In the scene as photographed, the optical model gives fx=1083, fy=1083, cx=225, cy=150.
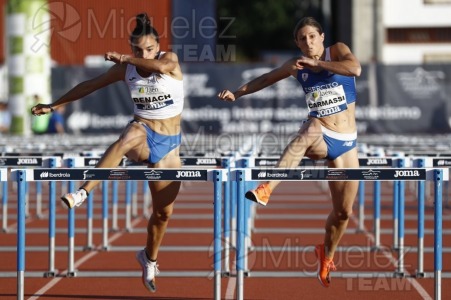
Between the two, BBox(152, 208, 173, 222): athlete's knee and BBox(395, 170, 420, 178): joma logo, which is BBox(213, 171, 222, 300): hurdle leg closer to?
BBox(152, 208, 173, 222): athlete's knee

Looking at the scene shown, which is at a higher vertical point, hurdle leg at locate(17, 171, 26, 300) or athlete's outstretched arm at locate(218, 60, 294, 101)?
athlete's outstretched arm at locate(218, 60, 294, 101)

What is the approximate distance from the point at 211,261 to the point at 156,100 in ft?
11.3

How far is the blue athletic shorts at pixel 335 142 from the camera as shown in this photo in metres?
8.69

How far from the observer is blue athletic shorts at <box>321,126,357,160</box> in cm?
869

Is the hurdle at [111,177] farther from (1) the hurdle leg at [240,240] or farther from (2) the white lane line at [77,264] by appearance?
(2) the white lane line at [77,264]

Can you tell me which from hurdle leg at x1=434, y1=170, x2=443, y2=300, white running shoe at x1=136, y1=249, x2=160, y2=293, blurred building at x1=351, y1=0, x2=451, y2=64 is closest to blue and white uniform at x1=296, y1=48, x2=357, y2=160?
hurdle leg at x1=434, y1=170, x2=443, y2=300

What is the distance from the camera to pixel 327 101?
28.7 feet

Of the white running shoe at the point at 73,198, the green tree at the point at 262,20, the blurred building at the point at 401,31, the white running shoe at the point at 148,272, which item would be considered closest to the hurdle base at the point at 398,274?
the white running shoe at the point at 148,272

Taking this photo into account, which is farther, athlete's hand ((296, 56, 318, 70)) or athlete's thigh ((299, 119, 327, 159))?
athlete's thigh ((299, 119, 327, 159))

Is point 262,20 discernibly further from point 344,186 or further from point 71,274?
point 344,186

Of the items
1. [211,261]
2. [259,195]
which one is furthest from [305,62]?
[211,261]

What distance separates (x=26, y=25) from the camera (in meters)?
30.6

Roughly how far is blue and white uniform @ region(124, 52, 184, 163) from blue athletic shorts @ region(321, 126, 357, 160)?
121 cm

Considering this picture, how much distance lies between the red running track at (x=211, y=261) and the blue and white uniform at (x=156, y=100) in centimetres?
144
